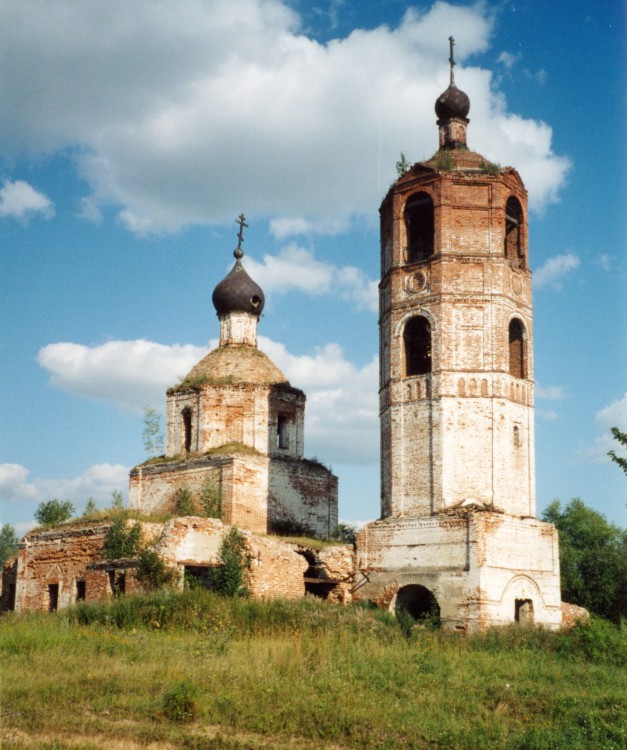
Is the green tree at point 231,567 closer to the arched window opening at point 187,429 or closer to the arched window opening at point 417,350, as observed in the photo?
the arched window opening at point 417,350

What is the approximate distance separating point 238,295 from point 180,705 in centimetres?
1841

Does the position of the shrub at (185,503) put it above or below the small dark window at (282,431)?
below

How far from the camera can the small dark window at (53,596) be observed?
22.2 meters

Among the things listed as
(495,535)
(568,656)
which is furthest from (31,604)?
(568,656)

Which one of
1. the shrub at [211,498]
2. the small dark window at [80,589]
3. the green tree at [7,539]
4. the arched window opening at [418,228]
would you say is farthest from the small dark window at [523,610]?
the green tree at [7,539]

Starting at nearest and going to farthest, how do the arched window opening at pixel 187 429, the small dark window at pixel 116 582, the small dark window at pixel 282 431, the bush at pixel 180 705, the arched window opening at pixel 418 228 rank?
1. the bush at pixel 180 705
2. the small dark window at pixel 116 582
3. the arched window opening at pixel 418 228
4. the arched window opening at pixel 187 429
5. the small dark window at pixel 282 431

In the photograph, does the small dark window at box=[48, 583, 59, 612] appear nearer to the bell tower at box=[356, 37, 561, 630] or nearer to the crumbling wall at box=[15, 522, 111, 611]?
the crumbling wall at box=[15, 522, 111, 611]

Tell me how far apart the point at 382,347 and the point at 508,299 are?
330cm

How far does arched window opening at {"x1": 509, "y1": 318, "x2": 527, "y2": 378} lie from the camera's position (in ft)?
71.9

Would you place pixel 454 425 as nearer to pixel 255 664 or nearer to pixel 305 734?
pixel 255 664

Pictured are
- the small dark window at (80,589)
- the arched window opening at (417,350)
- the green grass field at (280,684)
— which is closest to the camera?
the green grass field at (280,684)

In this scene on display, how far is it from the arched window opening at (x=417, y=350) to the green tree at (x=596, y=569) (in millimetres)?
10918

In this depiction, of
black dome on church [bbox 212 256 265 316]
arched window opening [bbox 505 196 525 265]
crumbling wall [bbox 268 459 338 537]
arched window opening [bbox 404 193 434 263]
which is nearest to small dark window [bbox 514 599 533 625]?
crumbling wall [bbox 268 459 338 537]

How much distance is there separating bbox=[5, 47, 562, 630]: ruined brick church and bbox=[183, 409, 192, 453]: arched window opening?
0.89m
